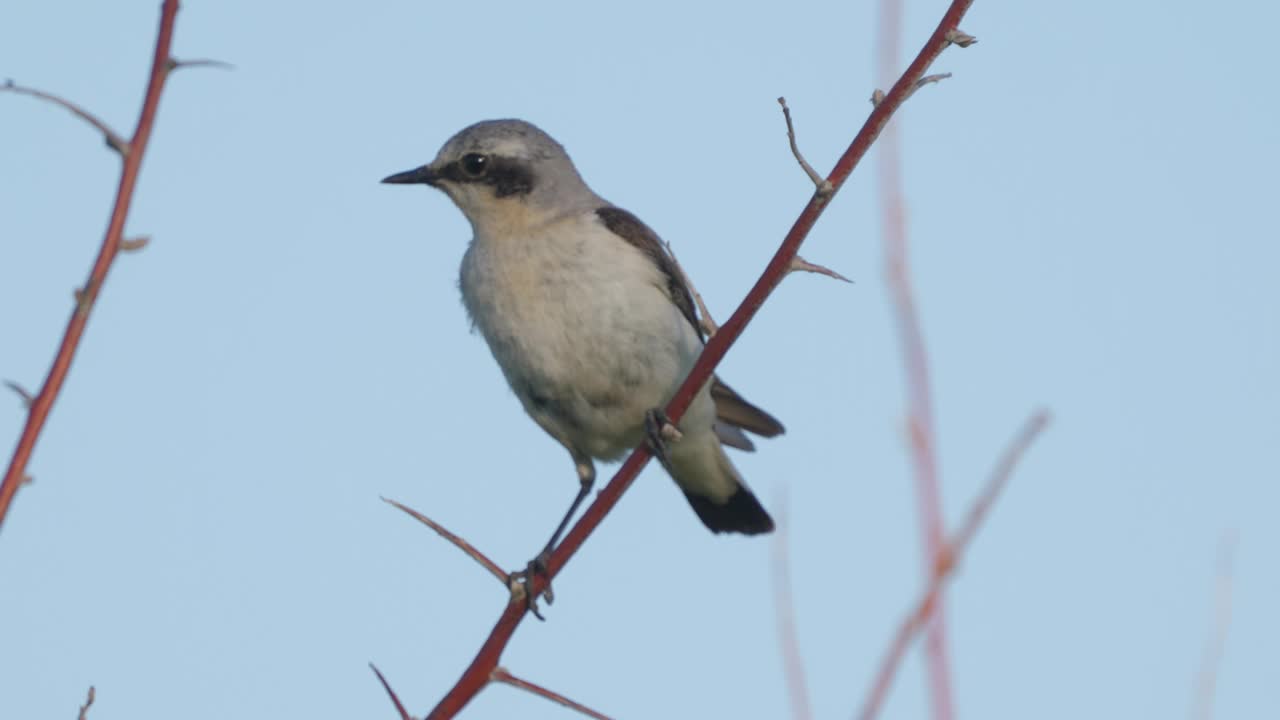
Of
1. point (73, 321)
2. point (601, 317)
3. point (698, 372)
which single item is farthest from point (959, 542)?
point (601, 317)

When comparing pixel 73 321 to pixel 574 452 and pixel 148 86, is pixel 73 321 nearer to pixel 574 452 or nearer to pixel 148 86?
pixel 148 86

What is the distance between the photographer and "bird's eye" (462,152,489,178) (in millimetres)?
7336

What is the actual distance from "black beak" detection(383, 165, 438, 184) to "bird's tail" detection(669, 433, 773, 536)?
1768 mm

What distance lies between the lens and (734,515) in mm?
8312

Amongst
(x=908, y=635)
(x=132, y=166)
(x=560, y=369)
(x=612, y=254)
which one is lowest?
(x=560, y=369)

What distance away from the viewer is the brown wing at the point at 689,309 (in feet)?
23.3

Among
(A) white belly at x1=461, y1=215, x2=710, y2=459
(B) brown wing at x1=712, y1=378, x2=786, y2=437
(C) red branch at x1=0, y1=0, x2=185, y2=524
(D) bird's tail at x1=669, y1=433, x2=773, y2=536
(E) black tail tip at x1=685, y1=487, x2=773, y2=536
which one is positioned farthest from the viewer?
(E) black tail tip at x1=685, y1=487, x2=773, y2=536

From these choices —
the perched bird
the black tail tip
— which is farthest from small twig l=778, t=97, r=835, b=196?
the black tail tip

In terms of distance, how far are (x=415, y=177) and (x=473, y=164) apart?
277mm

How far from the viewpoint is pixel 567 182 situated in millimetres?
7480

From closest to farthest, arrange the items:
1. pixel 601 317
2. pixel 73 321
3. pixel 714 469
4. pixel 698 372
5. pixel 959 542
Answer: pixel 959 542 → pixel 73 321 → pixel 698 372 → pixel 601 317 → pixel 714 469

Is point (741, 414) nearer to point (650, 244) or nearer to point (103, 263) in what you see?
point (650, 244)

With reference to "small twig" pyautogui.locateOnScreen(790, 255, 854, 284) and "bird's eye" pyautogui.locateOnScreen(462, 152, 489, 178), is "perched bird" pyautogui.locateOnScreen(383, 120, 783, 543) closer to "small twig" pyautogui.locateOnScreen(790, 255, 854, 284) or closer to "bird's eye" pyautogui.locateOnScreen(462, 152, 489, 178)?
"bird's eye" pyautogui.locateOnScreen(462, 152, 489, 178)

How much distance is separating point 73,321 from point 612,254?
4891mm
